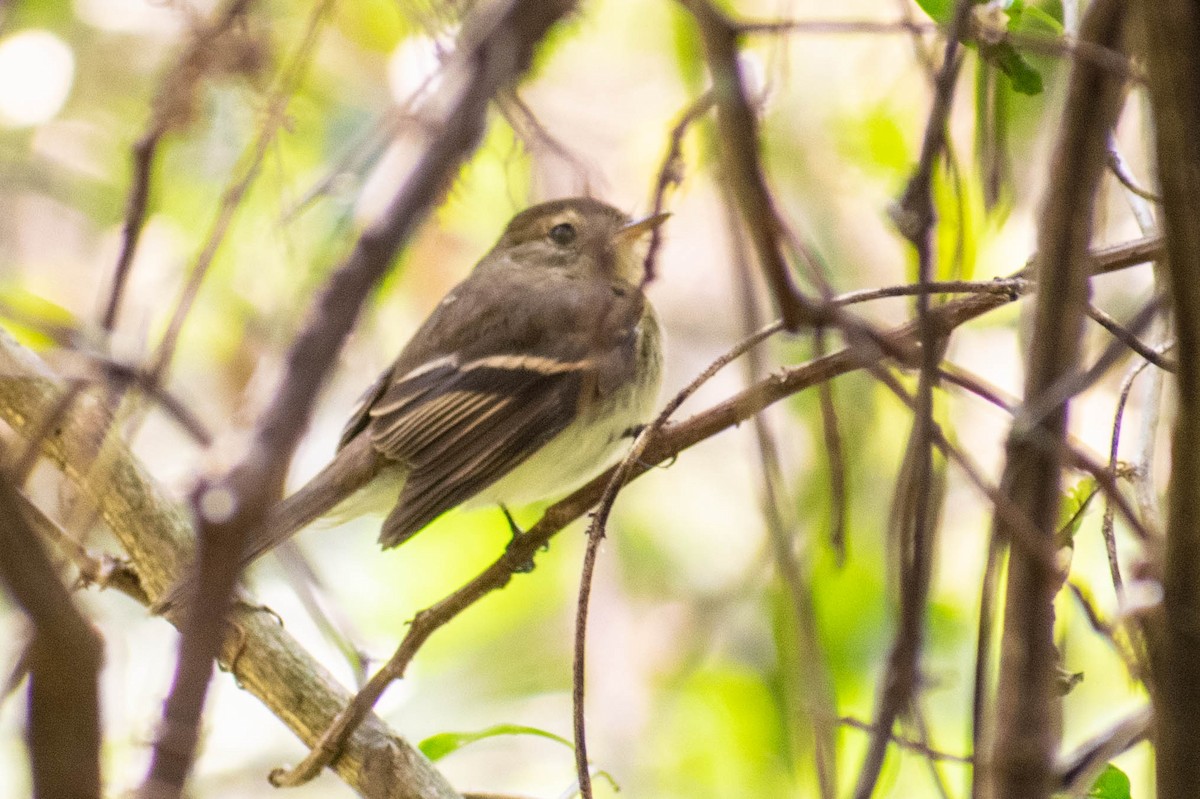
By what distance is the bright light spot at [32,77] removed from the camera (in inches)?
152

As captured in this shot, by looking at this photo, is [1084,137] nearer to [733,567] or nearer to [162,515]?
[162,515]

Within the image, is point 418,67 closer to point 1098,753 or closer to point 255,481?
point 1098,753

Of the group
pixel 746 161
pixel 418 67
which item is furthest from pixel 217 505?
pixel 418 67

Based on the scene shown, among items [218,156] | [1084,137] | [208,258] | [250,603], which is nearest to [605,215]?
[218,156]

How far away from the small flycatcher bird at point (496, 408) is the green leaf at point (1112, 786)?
145cm

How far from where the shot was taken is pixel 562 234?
3967 millimetres

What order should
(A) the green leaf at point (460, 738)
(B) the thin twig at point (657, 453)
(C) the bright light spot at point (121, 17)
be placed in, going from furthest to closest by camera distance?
(C) the bright light spot at point (121, 17) → (A) the green leaf at point (460, 738) → (B) the thin twig at point (657, 453)

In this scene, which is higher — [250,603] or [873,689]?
[873,689]

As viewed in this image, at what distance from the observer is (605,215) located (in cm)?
335

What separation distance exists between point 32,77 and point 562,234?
5.56 ft

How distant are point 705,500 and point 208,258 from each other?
340 cm

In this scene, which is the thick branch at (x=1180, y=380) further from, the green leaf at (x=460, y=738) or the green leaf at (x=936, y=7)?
the green leaf at (x=460, y=738)

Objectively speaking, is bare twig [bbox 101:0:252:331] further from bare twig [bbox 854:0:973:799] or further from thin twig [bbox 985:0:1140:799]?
thin twig [bbox 985:0:1140:799]

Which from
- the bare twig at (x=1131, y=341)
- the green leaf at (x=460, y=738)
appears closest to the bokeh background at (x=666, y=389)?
the green leaf at (x=460, y=738)
